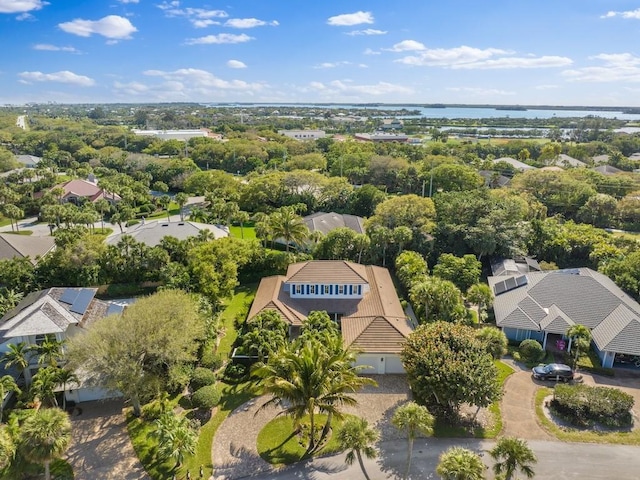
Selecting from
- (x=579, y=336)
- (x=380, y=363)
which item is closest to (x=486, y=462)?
(x=380, y=363)

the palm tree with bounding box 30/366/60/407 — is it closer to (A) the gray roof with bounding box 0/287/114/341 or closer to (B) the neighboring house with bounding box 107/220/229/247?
(A) the gray roof with bounding box 0/287/114/341

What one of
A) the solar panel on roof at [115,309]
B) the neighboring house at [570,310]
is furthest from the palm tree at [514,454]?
the solar panel on roof at [115,309]

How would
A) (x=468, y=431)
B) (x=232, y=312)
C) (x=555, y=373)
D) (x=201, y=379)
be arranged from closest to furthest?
1. (x=468, y=431)
2. (x=201, y=379)
3. (x=555, y=373)
4. (x=232, y=312)

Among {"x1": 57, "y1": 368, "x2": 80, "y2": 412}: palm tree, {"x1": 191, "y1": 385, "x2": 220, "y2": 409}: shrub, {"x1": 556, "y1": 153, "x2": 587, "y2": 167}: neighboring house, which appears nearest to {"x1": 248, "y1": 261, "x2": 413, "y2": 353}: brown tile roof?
{"x1": 191, "y1": 385, "x2": 220, "y2": 409}: shrub

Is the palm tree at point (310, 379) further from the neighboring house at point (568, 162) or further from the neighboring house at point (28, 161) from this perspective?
the neighboring house at point (28, 161)

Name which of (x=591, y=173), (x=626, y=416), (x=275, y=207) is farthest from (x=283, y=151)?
(x=626, y=416)

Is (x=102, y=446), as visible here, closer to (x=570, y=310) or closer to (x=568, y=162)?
(x=570, y=310)
